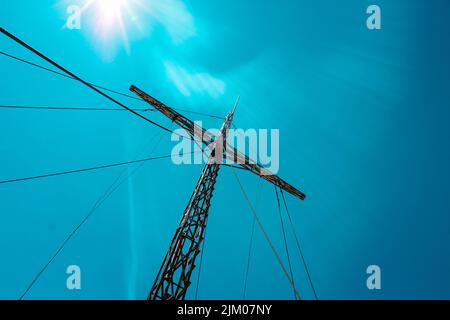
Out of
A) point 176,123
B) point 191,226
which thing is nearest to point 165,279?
point 191,226

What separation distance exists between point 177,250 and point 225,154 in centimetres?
511

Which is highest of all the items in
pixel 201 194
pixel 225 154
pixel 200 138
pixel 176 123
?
pixel 176 123

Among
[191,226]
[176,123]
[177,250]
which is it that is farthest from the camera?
[176,123]
